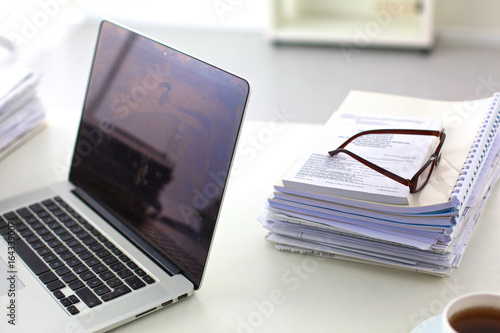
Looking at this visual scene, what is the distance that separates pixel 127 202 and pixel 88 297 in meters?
0.19

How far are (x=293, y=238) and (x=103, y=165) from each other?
336 millimetres

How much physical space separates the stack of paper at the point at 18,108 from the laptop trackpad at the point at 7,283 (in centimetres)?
40

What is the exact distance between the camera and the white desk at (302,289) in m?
0.74

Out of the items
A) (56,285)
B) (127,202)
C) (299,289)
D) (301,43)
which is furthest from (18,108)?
(301,43)

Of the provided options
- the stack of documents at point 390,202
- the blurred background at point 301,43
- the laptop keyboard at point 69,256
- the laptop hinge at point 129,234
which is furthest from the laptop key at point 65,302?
the blurred background at point 301,43

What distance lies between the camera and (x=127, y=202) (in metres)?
0.92

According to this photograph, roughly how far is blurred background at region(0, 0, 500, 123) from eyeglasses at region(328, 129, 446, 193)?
1.74 metres

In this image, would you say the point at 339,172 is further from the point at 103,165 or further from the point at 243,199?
the point at 103,165

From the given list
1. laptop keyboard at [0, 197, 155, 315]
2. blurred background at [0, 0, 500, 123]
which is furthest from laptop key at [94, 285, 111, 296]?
blurred background at [0, 0, 500, 123]

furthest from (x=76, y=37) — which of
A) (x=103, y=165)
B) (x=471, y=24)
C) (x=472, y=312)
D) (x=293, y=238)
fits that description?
(x=472, y=312)

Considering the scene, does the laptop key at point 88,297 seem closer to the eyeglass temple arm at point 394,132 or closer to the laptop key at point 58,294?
the laptop key at point 58,294

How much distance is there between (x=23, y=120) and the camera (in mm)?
1233

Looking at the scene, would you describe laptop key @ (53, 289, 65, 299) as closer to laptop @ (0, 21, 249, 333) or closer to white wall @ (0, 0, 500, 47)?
laptop @ (0, 21, 249, 333)

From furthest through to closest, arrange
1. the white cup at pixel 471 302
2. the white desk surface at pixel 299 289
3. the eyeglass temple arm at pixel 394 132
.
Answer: the eyeglass temple arm at pixel 394 132, the white desk surface at pixel 299 289, the white cup at pixel 471 302
